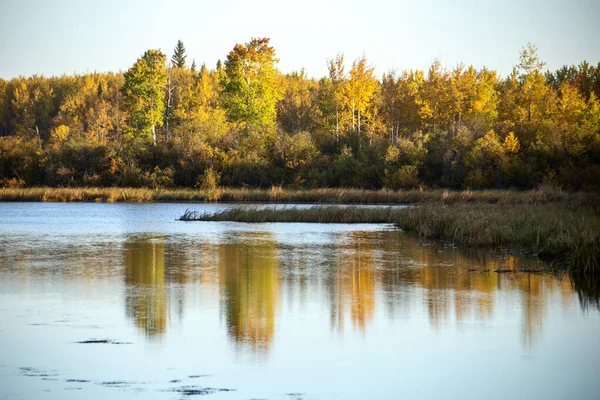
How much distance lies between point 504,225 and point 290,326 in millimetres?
13003

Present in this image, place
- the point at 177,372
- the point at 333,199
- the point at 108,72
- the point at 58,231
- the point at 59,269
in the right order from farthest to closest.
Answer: the point at 108,72
the point at 333,199
the point at 58,231
the point at 59,269
the point at 177,372

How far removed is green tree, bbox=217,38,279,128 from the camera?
225 feet

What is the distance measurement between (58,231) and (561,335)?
22.7 meters

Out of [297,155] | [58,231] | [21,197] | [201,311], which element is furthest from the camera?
[297,155]

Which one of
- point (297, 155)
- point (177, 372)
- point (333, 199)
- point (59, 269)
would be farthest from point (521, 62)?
point (177, 372)

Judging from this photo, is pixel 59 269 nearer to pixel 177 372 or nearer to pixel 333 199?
pixel 177 372

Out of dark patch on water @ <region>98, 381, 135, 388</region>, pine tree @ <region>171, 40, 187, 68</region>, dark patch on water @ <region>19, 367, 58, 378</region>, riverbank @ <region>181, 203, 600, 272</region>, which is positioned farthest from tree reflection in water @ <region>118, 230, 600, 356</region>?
pine tree @ <region>171, 40, 187, 68</region>

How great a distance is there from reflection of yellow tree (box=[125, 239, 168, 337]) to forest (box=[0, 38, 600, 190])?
30.6 m

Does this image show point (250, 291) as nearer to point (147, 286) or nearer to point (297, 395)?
point (147, 286)

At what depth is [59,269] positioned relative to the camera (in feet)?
62.3

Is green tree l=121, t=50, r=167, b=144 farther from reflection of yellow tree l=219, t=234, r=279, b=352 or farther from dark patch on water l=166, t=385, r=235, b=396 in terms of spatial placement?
dark patch on water l=166, t=385, r=235, b=396

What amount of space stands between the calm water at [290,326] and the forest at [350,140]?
3091 centimetres

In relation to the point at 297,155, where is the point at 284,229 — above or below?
below

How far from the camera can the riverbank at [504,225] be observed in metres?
19.0
